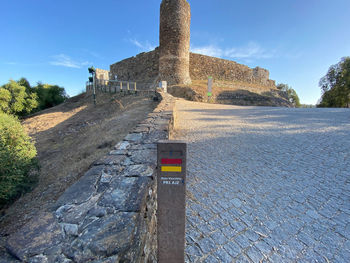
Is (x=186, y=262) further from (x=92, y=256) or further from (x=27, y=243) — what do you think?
(x=27, y=243)

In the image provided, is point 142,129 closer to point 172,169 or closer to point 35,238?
point 172,169

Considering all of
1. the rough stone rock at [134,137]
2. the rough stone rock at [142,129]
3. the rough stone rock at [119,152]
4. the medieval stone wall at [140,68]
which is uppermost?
the medieval stone wall at [140,68]

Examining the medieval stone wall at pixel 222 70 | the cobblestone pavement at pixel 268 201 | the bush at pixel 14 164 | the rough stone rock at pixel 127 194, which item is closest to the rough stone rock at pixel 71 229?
the rough stone rock at pixel 127 194

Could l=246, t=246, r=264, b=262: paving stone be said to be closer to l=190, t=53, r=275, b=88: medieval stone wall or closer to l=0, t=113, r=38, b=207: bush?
l=0, t=113, r=38, b=207: bush

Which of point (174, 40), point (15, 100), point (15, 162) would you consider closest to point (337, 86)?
point (174, 40)

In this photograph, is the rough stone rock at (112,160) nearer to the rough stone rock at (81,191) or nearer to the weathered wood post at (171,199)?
the rough stone rock at (81,191)

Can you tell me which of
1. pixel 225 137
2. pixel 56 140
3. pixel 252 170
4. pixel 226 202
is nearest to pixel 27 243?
pixel 226 202

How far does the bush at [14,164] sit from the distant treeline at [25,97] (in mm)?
18378

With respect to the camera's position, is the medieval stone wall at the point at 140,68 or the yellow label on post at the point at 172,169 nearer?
the yellow label on post at the point at 172,169

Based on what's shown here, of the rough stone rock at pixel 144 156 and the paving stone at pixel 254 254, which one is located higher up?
the rough stone rock at pixel 144 156

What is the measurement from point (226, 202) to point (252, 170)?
1.13 m

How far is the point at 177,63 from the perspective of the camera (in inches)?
642

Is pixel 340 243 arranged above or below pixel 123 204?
below

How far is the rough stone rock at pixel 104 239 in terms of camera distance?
94cm
